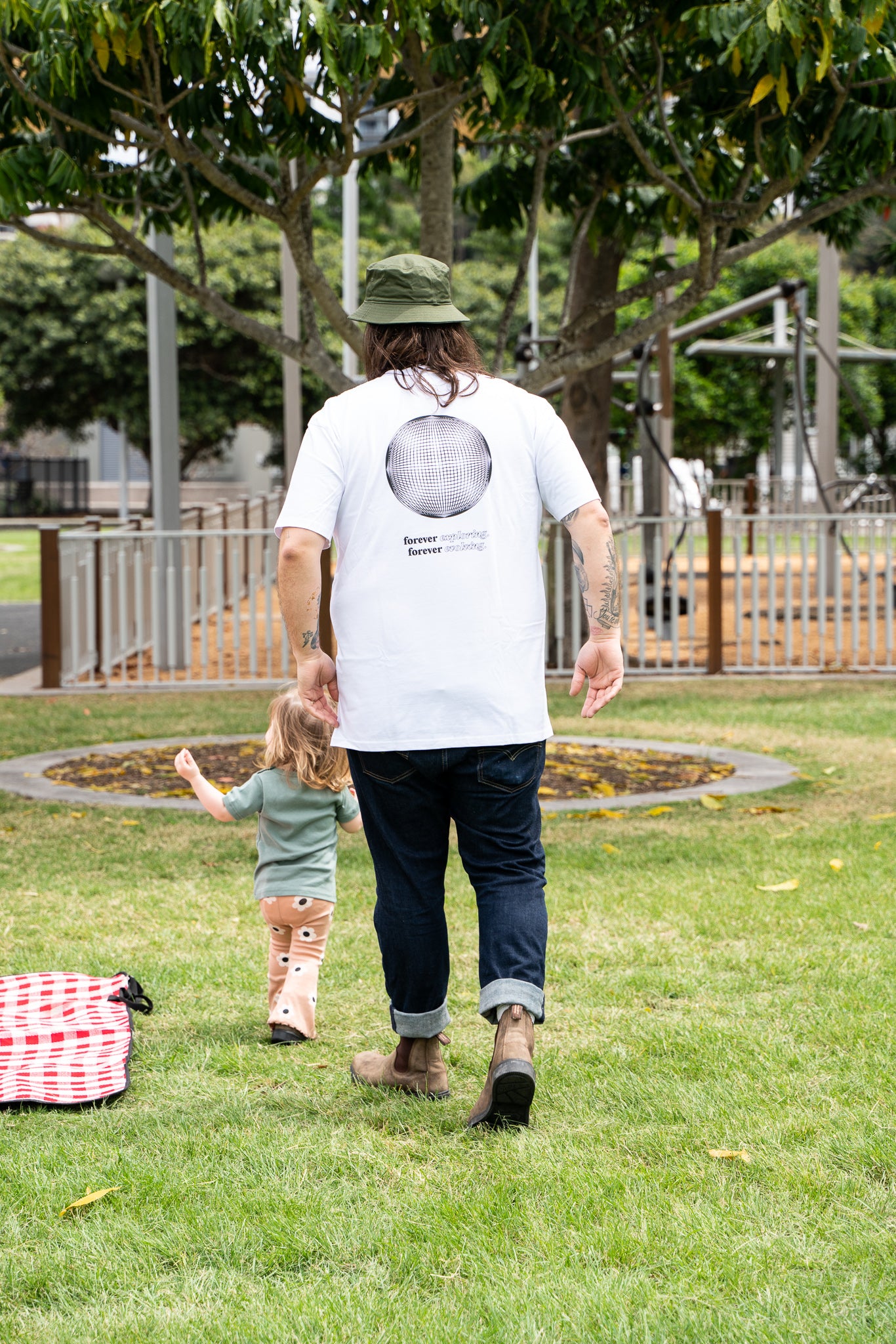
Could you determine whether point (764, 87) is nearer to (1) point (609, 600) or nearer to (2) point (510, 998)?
(1) point (609, 600)

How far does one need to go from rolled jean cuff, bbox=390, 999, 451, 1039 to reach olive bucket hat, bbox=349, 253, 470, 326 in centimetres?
150

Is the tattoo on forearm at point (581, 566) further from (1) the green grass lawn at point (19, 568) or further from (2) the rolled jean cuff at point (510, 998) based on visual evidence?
(1) the green grass lawn at point (19, 568)

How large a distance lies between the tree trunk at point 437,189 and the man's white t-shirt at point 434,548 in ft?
14.8

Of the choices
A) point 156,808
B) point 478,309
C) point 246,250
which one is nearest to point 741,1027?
point 156,808

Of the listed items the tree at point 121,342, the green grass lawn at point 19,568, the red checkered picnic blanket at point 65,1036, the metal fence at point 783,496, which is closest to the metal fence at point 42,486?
the green grass lawn at point 19,568

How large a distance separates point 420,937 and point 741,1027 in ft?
3.32

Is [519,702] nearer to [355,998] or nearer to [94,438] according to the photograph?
[355,998]

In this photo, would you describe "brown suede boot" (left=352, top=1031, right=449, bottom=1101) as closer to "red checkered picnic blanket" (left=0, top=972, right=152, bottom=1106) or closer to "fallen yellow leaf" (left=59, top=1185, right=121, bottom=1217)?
"red checkered picnic blanket" (left=0, top=972, right=152, bottom=1106)

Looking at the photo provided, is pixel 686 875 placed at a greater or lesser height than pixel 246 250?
lesser

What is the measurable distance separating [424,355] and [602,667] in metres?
0.77

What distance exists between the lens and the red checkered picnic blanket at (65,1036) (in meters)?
3.46

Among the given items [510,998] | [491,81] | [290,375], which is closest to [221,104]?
[491,81]

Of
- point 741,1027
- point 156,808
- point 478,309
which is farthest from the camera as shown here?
point 478,309

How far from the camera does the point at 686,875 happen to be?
557 centimetres
